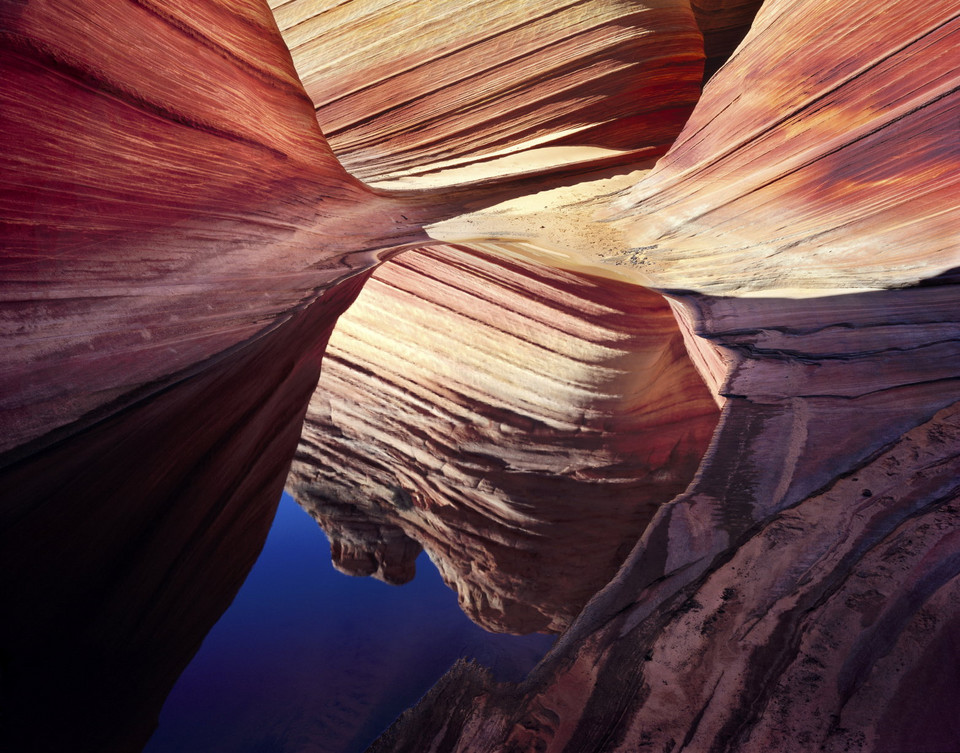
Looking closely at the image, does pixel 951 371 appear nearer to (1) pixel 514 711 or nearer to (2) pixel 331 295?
(1) pixel 514 711

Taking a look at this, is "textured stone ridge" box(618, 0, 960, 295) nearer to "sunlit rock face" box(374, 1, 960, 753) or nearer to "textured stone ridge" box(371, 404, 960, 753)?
"sunlit rock face" box(374, 1, 960, 753)

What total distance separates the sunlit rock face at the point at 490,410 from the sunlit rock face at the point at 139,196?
32.5 inches

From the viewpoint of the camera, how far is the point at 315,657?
1.49 m

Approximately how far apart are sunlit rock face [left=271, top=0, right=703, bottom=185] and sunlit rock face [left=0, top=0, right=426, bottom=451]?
0.15 meters

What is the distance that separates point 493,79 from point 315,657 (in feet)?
5.64

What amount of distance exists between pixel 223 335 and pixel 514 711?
1.09m

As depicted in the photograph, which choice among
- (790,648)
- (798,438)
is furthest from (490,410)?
(790,648)

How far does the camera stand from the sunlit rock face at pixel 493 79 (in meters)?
1.57

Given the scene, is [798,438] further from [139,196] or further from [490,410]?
[139,196]

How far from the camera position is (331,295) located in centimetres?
203

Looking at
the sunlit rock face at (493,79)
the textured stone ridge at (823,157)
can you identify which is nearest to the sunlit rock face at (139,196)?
the sunlit rock face at (493,79)

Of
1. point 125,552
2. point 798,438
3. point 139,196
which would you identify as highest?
point 798,438

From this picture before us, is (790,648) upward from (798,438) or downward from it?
downward

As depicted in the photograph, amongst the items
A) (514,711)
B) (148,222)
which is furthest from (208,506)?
(514,711)
